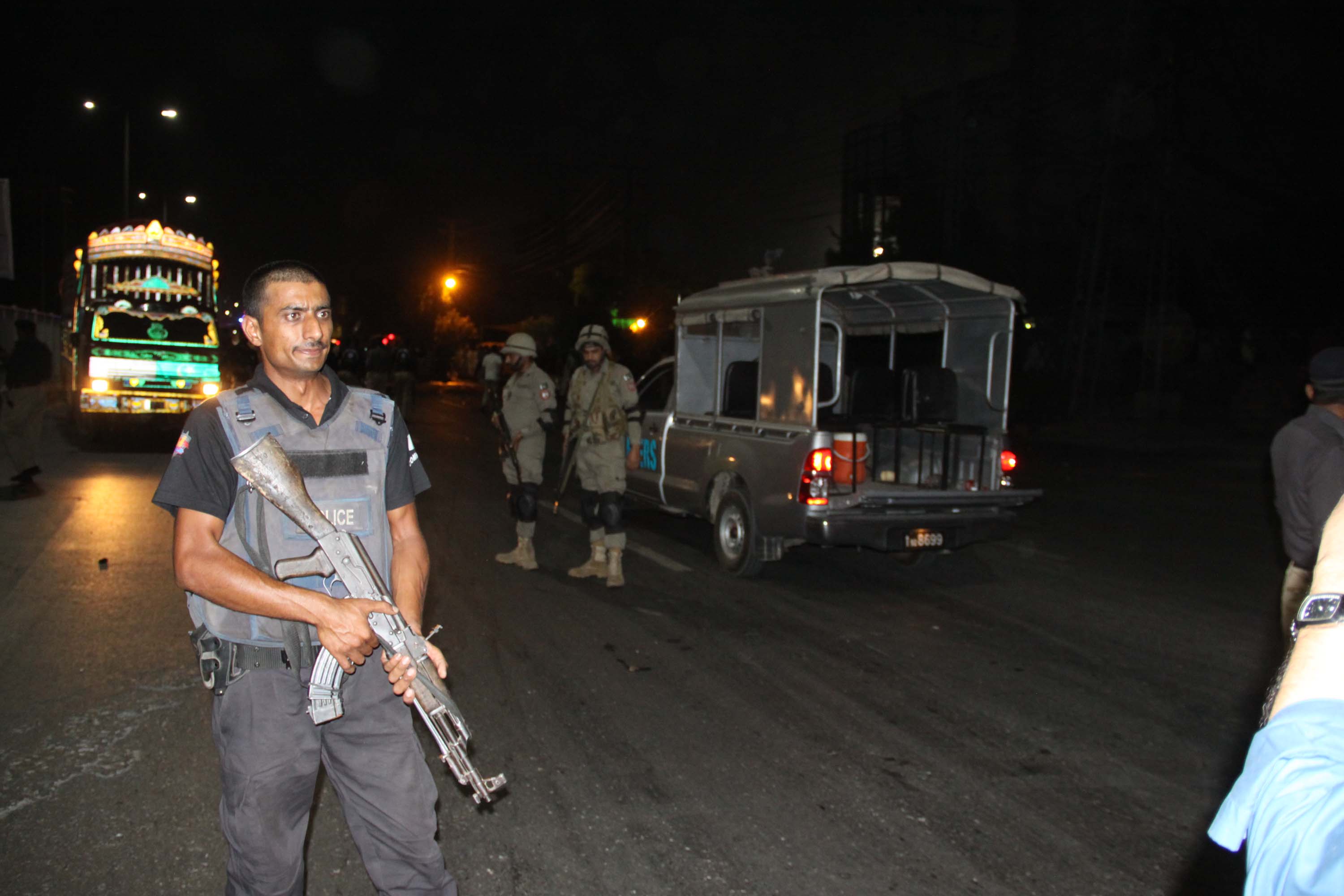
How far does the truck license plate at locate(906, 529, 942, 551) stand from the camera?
7438mm

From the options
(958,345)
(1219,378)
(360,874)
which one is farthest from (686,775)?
(1219,378)

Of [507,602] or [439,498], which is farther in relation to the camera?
[439,498]

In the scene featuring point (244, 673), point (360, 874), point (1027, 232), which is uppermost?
point (1027, 232)

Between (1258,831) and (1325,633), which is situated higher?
(1325,633)

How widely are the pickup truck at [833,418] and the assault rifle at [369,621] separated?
16.9 ft

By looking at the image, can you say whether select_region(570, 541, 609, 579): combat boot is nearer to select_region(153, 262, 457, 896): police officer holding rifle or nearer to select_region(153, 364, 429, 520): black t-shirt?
select_region(153, 262, 457, 896): police officer holding rifle

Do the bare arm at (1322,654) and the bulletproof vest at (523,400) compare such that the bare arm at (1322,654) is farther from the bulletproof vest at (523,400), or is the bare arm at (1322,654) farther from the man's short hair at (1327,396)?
the bulletproof vest at (523,400)

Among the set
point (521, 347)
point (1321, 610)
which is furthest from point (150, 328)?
point (1321, 610)

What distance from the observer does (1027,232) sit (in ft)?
112

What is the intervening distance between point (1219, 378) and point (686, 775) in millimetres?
28313

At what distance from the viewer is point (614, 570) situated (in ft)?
25.0

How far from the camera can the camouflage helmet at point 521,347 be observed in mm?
7945

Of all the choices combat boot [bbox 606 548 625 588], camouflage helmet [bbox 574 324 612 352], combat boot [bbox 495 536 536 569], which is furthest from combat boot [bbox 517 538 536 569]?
camouflage helmet [bbox 574 324 612 352]

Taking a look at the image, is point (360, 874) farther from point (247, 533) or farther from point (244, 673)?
point (247, 533)
